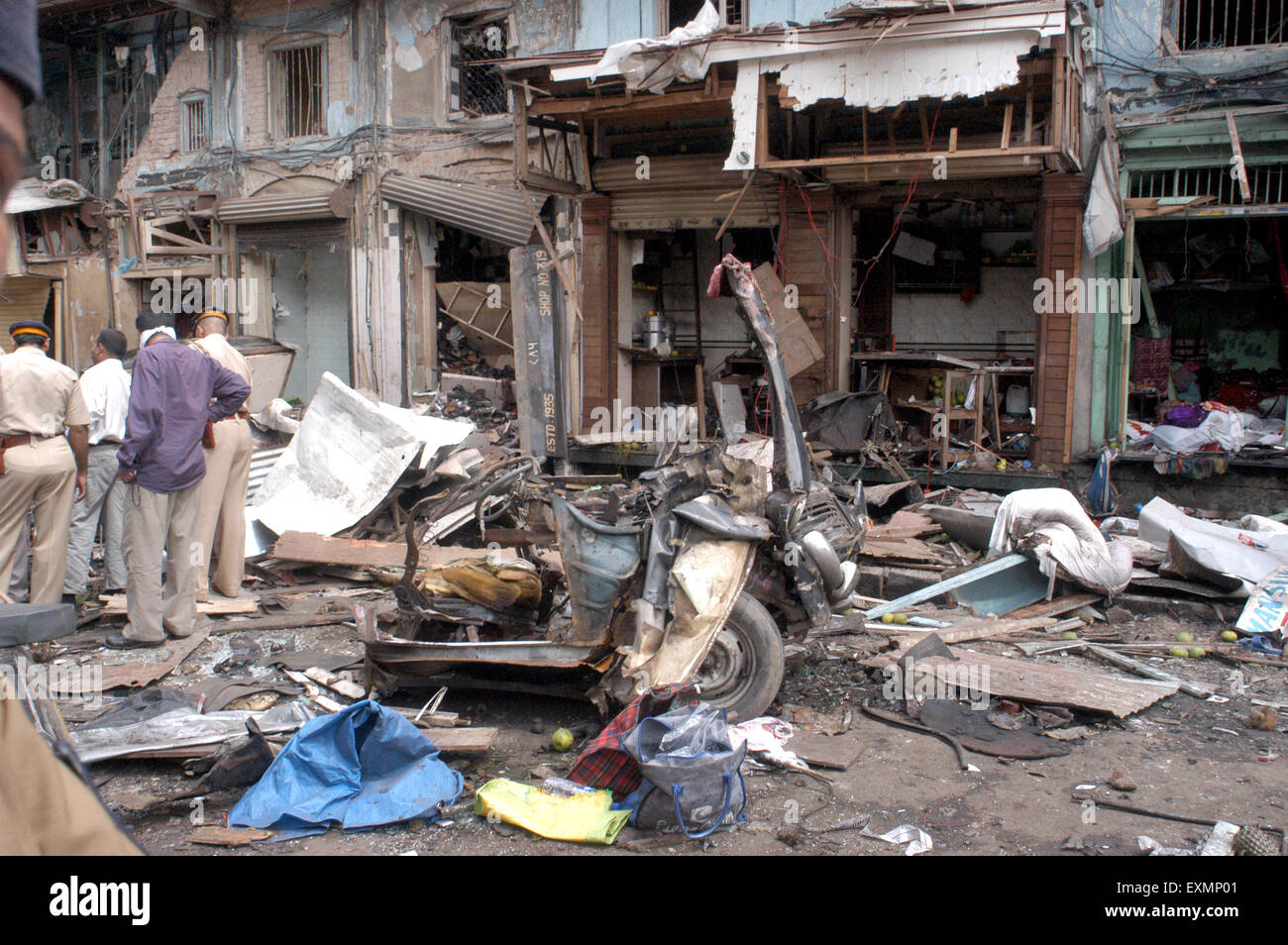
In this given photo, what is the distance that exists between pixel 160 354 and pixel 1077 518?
6.89m

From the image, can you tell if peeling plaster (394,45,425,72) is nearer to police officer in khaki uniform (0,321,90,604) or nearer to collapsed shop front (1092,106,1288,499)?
police officer in khaki uniform (0,321,90,604)

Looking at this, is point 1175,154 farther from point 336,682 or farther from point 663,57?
point 336,682

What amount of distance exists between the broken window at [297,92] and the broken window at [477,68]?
97.4 inches

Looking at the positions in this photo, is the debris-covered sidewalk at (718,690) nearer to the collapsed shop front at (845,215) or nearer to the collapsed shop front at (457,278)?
the collapsed shop front at (845,215)

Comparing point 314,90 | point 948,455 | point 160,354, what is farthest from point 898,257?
point 160,354

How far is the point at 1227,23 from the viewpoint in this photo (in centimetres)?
1101

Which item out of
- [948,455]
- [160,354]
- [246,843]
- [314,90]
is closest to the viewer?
[246,843]

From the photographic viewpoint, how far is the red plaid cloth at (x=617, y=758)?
14.6ft

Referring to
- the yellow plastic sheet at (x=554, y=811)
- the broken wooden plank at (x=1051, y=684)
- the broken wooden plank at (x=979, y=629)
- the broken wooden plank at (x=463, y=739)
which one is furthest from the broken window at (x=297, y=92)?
the yellow plastic sheet at (x=554, y=811)

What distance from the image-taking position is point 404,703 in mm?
5996

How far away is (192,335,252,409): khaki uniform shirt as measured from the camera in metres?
8.08

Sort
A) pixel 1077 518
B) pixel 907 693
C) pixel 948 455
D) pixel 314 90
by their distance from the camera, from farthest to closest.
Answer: pixel 314 90 < pixel 948 455 < pixel 1077 518 < pixel 907 693

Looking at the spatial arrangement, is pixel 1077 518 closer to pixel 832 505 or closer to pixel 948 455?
pixel 832 505

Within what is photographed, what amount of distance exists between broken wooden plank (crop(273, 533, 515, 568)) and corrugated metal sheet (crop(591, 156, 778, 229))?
20.3 feet
